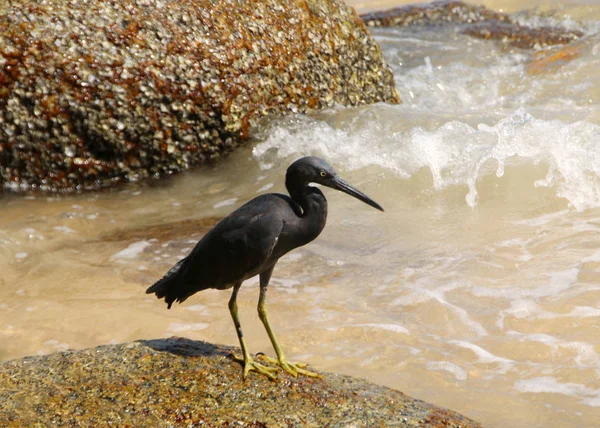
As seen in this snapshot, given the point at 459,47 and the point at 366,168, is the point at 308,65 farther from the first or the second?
the point at 459,47

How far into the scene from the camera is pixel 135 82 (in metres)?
5.94

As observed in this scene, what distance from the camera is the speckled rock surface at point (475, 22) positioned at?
10.5 metres

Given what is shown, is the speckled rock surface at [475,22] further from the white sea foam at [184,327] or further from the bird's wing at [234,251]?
the bird's wing at [234,251]

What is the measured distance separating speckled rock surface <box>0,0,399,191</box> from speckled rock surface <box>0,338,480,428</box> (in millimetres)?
3230

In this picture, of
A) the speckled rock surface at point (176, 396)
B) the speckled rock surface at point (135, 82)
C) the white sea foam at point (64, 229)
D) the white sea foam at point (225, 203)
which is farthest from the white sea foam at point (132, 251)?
the speckled rock surface at point (176, 396)

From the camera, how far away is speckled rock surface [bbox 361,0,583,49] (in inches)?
415

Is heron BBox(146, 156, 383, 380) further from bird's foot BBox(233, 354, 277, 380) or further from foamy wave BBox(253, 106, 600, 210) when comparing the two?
foamy wave BBox(253, 106, 600, 210)

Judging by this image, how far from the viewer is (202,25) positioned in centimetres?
625

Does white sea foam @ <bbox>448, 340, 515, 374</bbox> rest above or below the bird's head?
below

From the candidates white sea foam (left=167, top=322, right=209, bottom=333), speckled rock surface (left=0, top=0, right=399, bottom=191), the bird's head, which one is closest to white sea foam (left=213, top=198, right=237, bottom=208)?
speckled rock surface (left=0, top=0, right=399, bottom=191)

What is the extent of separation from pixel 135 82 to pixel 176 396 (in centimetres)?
366

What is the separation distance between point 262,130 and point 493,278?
257 centimetres

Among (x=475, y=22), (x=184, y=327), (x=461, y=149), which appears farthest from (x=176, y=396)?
(x=475, y=22)

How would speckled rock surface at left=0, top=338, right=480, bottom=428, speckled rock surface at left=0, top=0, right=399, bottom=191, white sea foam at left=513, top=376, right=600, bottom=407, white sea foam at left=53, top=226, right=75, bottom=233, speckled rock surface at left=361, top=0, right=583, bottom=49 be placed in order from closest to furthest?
speckled rock surface at left=0, top=338, right=480, bottom=428 < white sea foam at left=513, top=376, right=600, bottom=407 < white sea foam at left=53, top=226, right=75, bottom=233 < speckled rock surface at left=0, top=0, right=399, bottom=191 < speckled rock surface at left=361, top=0, right=583, bottom=49
